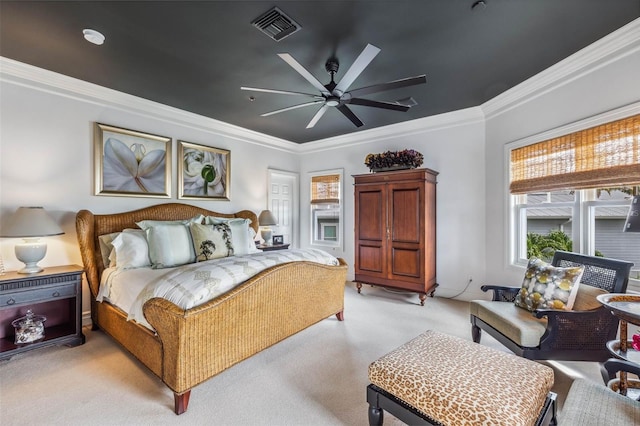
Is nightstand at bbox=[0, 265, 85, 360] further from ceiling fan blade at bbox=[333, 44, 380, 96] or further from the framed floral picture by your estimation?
ceiling fan blade at bbox=[333, 44, 380, 96]

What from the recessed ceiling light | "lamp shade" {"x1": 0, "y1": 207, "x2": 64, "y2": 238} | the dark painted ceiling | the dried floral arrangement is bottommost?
"lamp shade" {"x1": 0, "y1": 207, "x2": 64, "y2": 238}

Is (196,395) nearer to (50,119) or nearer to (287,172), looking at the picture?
(50,119)

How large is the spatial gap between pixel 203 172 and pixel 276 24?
Result: 9.01ft

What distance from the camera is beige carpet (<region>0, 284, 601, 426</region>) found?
5.88 feet

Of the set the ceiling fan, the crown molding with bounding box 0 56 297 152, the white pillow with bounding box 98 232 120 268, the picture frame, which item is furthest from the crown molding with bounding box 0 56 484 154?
the ceiling fan

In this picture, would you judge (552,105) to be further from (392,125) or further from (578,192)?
(392,125)

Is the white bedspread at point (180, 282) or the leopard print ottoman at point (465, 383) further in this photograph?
the white bedspread at point (180, 282)

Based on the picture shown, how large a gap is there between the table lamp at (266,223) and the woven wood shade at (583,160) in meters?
3.54

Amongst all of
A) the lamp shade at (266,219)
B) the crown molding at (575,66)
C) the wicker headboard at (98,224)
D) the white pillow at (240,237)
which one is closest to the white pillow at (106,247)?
the wicker headboard at (98,224)

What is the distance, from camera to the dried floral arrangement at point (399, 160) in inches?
161

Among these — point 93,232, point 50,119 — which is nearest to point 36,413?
point 93,232

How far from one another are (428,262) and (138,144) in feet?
13.9

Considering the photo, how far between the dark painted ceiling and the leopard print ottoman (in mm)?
2354

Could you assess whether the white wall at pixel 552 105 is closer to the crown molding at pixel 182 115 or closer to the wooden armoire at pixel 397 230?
the crown molding at pixel 182 115
